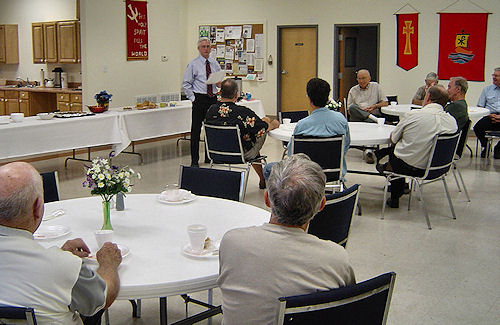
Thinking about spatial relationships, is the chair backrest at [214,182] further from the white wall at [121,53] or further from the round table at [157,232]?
the white wall at [121,53]

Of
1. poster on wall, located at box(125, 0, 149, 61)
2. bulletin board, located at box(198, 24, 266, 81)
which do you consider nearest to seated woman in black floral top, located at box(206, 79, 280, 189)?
poster on wall, located at box(125, 0, 149, 61)

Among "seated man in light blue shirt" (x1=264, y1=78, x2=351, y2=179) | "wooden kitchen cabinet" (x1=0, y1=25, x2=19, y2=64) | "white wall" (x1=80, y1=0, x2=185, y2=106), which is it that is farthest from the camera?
"wooden kitchen cabinet" (x1=0, y1=25, x2=19, y2=64)

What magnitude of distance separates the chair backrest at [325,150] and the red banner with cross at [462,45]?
6.39m

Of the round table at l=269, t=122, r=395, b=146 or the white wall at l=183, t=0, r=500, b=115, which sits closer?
the round table at l=269, t=122, r=395, b=146

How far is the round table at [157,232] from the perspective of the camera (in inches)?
85.4

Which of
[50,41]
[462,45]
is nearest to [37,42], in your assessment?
[50,41]

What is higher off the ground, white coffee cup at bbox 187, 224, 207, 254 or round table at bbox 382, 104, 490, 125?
round table at bbox 382, 104, 490, 125

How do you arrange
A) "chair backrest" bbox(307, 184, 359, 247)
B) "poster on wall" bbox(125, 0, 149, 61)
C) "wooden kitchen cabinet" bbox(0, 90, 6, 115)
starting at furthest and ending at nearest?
"wooden kitchen cabinet" bbox(0, 90, 6, 115) → "poster on wall" bbox(125, 0, 149, 61) → "chair backrest" bbox(307, 184, 359, 247)

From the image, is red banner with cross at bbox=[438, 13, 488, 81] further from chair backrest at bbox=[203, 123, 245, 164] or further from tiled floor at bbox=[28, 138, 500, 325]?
chair backrest at bbox=[203, 123, 245, 164]

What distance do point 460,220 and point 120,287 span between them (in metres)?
4.15

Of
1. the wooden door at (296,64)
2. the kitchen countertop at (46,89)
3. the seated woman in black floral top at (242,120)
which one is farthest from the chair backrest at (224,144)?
the wooden door at (296,64)

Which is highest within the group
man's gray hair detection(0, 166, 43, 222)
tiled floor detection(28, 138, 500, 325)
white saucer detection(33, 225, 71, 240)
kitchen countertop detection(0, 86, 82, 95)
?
kitchen countertop detection(0, 86, 82, 95)

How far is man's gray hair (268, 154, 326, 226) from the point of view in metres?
1.95

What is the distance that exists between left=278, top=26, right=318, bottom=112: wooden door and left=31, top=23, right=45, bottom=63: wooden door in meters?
4.74
